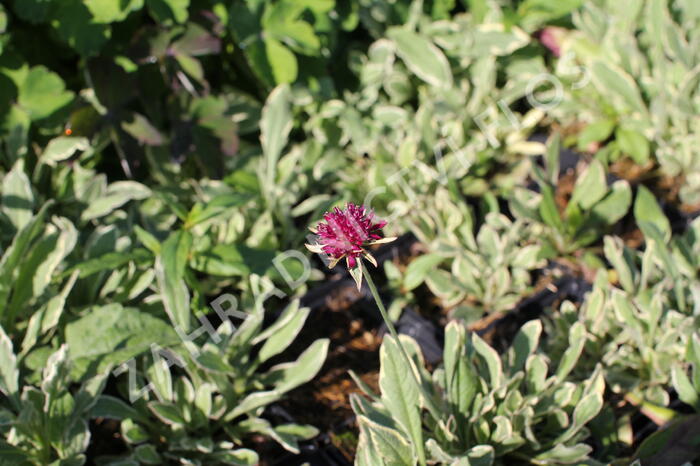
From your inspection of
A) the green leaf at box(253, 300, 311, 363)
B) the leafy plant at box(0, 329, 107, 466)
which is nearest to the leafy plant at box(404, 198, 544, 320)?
the green leaf at box(253, 300, 311, 363)

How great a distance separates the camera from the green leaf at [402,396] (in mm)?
1487

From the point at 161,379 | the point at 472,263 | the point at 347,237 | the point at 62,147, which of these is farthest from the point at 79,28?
the point at 347,237

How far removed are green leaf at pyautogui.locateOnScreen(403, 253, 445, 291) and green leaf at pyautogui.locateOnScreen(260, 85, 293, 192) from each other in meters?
0.51

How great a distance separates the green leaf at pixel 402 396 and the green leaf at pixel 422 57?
141 cm

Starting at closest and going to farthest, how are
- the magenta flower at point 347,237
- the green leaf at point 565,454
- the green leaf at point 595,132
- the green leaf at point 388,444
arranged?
the magenta flower at point 347,237, the green leaf at point 388,444, the green leaf at point 565,454, the green leaf at point 595,132

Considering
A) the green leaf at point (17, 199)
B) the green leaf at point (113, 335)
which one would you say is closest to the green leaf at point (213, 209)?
the green leaf at point (113, 335)

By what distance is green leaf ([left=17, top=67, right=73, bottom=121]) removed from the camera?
2213mm

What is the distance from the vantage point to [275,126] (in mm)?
2346

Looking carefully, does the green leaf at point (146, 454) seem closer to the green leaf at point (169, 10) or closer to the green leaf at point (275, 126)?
the green leaf at point (275, 126)

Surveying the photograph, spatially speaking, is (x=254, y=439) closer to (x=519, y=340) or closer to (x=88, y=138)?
(x=519, y=340)

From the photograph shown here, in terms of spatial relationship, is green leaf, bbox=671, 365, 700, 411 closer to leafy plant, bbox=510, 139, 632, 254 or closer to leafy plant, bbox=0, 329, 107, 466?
leafy plant, bbox=510, 139, 632, 254

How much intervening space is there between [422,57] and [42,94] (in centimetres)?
128

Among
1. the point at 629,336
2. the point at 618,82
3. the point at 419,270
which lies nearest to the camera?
the point at 629,336

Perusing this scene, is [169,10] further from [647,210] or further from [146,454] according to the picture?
[647,210]
